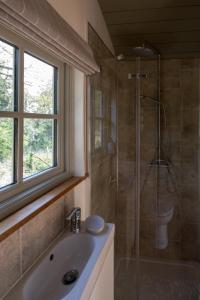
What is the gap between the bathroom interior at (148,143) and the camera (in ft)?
7.45

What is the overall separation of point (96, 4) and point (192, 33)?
88 cm

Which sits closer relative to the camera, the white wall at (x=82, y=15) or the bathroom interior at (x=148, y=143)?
the white wall at (x=82, y=15)

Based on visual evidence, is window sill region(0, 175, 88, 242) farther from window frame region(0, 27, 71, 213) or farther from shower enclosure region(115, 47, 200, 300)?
shower enclosure region(115, 47, 200, 300)

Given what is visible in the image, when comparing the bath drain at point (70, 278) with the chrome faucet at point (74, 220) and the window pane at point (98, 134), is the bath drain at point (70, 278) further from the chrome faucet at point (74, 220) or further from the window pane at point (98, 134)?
the window pane at point (98, 134)

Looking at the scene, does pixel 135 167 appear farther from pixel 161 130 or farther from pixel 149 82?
pixel 149 82

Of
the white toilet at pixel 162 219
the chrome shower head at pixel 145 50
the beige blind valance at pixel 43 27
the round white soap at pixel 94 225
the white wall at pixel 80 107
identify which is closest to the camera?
the beige blind valance at pixel 43 27

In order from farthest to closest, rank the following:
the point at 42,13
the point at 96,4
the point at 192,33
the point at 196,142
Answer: the point at 196,142, the point at 192,33, the point at 96,4, the point at 42,13

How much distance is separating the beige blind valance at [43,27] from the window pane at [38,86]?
0.18 meters

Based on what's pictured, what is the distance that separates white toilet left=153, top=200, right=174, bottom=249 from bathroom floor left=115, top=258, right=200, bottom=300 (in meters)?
0.22

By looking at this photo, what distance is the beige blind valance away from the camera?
0.89m

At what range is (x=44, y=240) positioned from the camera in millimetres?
1381

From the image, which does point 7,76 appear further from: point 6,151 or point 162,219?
point 162,219

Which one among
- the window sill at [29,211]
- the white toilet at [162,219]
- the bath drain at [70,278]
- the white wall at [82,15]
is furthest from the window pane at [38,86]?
the white toilet at [162,219]

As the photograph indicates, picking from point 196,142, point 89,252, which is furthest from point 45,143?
point 196,142
